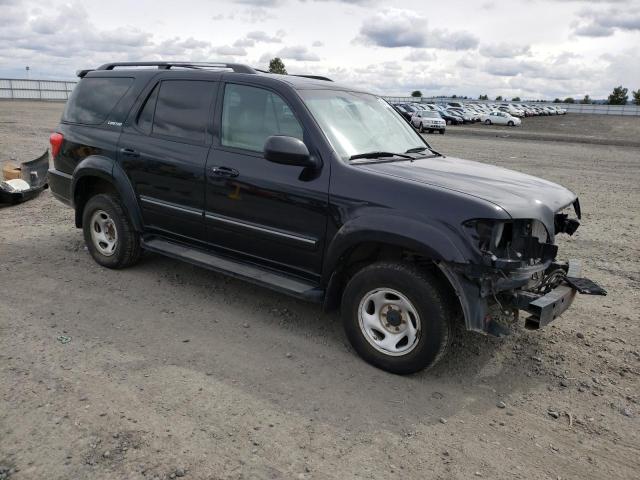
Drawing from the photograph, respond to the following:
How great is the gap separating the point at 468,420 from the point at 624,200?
29.5ft

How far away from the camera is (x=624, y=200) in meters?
10.7

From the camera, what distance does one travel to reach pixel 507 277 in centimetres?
353

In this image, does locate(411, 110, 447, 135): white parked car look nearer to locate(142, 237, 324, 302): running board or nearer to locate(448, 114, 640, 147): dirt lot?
locate(448, 114, 640, 147): dirt lot

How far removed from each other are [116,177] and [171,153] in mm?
796

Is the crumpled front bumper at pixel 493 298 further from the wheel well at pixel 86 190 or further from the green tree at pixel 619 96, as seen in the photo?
the green tree at pixel 619 96

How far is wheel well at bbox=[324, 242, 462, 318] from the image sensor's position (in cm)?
379

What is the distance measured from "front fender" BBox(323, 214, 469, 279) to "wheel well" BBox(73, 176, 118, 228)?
9.54 feet

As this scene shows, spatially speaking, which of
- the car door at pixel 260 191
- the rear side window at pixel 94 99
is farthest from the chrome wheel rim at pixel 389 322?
the rear side window at pixel 94 99

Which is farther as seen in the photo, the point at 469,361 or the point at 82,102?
the point at 82,102

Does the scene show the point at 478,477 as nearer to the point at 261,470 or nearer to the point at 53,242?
the point at 261,470

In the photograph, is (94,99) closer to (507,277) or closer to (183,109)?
(183,109)

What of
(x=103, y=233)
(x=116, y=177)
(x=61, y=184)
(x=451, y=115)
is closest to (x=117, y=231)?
(x=103, y=233)

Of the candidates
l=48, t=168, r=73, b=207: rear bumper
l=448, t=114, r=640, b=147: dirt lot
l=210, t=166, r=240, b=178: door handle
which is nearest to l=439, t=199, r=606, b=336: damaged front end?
l=210, t=166, r=240, b=178: door handle

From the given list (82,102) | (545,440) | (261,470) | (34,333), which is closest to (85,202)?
(82,102)
